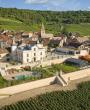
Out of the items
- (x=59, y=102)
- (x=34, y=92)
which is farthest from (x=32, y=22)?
(x=59, y=102)

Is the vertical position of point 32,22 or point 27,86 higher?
point 32,22

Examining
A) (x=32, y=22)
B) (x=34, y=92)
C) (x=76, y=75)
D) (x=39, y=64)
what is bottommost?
(x=34, y=92)

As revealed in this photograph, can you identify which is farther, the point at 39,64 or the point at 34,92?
the point at 39,64

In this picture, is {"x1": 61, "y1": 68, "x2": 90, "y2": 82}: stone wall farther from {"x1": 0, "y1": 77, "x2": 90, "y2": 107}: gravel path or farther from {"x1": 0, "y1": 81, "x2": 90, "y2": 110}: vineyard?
{"x1": 0, "y1": 81, "x2": 90, "y2": 110}: vineyard

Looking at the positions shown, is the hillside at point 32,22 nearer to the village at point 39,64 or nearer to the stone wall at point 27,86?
the village at point 39,64

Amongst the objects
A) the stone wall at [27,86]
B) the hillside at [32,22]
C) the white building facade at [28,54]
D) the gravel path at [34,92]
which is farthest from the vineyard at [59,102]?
the hillside at [32,22]

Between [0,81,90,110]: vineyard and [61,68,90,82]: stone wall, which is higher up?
[61,68,90,82]: stone wall

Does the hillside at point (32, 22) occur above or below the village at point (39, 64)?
above

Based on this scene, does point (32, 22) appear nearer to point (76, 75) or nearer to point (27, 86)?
point (76, 75)

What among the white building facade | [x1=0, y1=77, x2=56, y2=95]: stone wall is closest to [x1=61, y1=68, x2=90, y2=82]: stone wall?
[x1=0, y1=77, x2=56, y2=95]: stone wall
